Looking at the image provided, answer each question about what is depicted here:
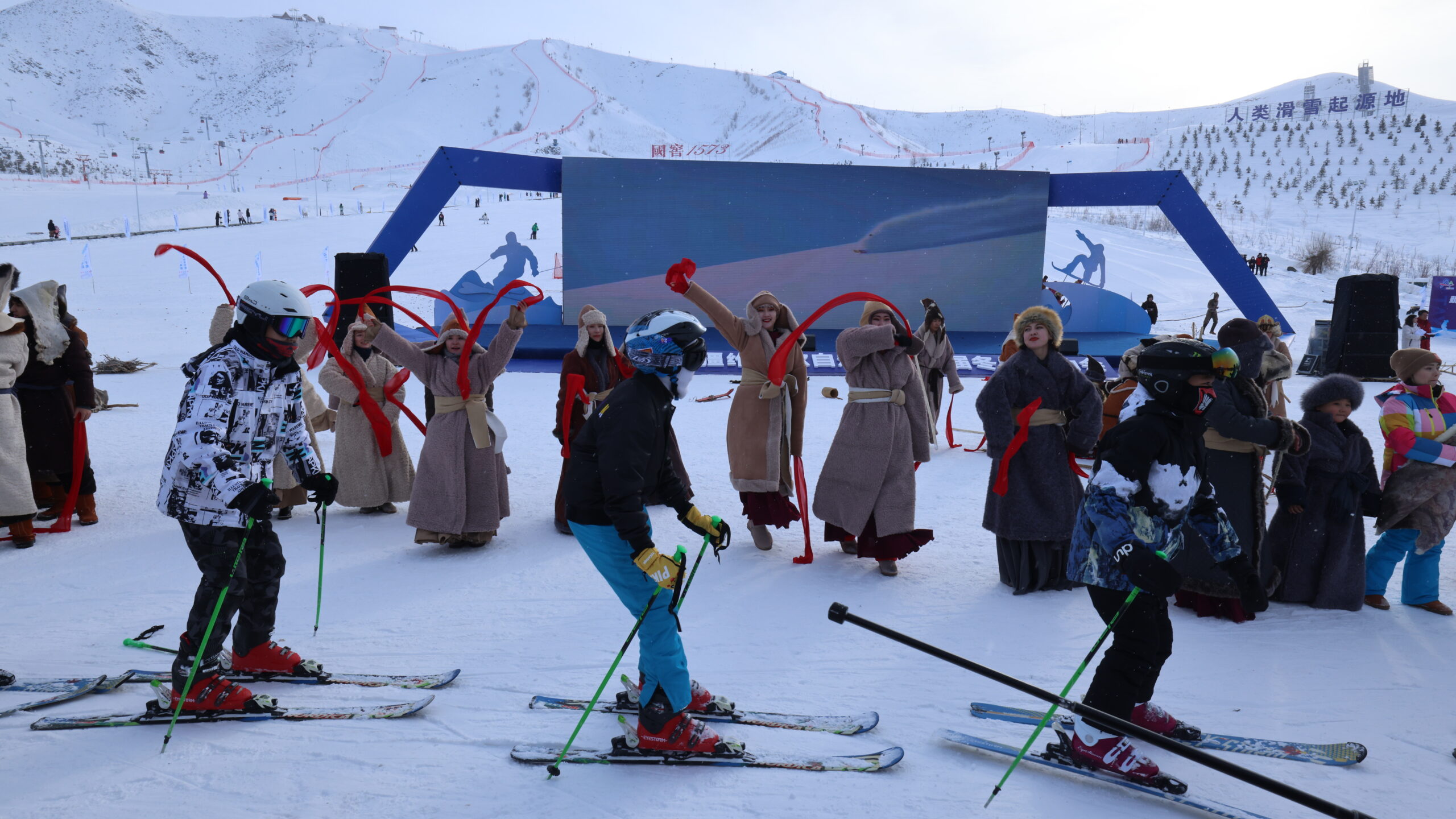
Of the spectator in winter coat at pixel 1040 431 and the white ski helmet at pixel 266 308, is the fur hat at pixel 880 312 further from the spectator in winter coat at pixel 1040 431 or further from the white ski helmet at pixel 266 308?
the white ski helmet at pixel 266 308

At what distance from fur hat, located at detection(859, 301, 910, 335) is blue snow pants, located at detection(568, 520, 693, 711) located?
103 inches

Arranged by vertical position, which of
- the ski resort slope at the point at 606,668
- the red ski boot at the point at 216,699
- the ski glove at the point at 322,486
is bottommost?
the ski resort slope at the point at 606,668

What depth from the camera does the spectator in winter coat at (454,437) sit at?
17.4 feet

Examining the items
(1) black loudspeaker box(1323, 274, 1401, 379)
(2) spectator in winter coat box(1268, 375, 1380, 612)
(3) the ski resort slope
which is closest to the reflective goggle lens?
(3) the ski resort slope

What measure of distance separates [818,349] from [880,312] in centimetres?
952

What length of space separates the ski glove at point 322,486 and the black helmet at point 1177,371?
309 centimetres

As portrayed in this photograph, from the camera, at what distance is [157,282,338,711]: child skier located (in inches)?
125

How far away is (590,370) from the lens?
231 inches

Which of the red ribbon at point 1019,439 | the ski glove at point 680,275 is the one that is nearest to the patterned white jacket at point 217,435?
the ski glove at point 680,275

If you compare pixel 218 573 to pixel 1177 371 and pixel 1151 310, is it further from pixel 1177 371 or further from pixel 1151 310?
pixel 1151 310

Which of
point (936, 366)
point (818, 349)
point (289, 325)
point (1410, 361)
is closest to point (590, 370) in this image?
point (289, 325)

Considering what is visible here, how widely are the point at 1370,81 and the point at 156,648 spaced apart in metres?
94.8

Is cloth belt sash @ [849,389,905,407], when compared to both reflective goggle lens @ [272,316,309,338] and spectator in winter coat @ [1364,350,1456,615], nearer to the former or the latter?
spectator in winter coat @ [1364,350,1456,615]

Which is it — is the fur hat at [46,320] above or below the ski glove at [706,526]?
above
